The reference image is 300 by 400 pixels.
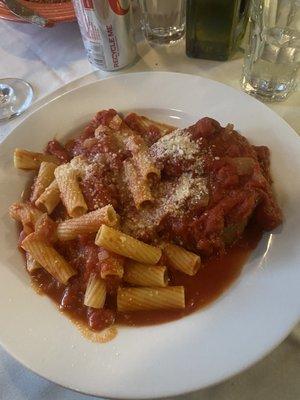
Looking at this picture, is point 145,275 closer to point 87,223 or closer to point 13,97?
point 87,223

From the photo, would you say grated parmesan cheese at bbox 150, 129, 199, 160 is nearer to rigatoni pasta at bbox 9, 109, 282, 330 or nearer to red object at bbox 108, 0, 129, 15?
rigatoni pasta at bbox 9, 109, 282, 330

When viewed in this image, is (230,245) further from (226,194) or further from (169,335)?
(169,335)

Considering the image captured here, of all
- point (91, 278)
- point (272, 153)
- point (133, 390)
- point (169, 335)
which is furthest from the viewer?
point (272, 153)

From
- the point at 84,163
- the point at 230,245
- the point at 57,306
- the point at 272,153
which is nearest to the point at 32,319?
the point at 57,306

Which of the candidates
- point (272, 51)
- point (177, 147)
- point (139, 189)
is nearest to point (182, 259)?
point (139, 189)

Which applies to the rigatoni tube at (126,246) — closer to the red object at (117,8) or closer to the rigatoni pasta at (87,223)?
the rigatoni pasta at (87,223)

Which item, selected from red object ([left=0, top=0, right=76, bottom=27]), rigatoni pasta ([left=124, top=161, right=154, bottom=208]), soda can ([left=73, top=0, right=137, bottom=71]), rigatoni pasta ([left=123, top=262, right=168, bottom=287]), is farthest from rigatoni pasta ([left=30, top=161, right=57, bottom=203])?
red object ([left=0, top=0, right=76, bottom=27])
